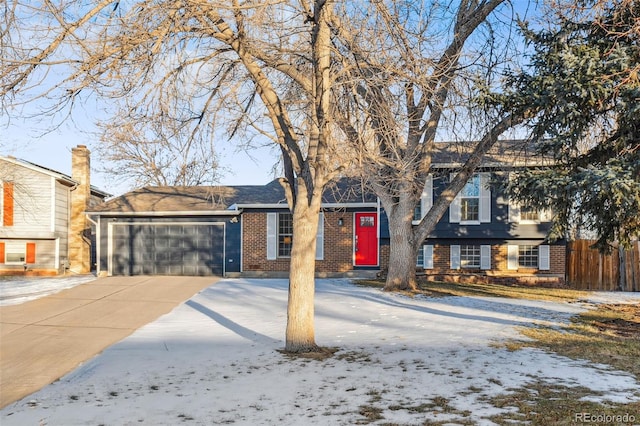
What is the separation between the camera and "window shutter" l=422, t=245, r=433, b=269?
22.1m

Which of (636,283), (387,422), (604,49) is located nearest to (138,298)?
(387,422)

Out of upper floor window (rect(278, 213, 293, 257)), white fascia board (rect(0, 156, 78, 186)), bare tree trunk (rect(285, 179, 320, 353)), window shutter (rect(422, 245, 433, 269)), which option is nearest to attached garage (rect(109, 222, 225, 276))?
upper floor window (rect(278, 213, 293, 257))

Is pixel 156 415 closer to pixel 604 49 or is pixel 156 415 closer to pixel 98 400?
pixel 98 400

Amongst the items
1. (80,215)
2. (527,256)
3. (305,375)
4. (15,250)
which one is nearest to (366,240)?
(527,256)

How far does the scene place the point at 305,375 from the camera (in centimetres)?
715

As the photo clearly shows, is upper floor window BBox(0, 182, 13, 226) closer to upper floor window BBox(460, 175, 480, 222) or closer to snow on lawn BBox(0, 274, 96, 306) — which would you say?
snow on lawn BBox(0, 274, 96, 306)

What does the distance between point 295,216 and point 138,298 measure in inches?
323

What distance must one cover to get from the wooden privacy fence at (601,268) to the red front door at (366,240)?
7.64 m

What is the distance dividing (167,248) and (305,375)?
16073 mm

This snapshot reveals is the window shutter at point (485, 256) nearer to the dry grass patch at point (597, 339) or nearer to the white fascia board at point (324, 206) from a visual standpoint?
the white fascia board at point (324, 206)

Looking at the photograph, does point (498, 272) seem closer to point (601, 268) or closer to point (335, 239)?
point (601, 268)

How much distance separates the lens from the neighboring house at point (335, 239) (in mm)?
21391

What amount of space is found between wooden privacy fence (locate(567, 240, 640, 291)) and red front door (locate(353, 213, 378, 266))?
764cm

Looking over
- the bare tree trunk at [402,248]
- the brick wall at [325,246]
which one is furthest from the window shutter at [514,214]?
the bare tree trunk at [402,248]
